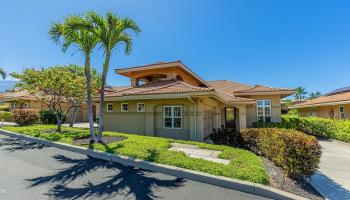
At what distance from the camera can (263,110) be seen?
1859cm

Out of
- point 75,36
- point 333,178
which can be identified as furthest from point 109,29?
point 333,178

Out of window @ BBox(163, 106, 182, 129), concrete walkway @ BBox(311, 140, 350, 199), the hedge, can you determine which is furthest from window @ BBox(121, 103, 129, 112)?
concrete walkway @ BBox(311, 140, 350, 199)

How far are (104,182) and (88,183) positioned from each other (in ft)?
Result: 1.39

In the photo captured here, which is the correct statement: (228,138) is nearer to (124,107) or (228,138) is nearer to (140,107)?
(140,107)

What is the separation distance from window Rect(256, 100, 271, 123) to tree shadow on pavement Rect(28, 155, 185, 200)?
1494 cm

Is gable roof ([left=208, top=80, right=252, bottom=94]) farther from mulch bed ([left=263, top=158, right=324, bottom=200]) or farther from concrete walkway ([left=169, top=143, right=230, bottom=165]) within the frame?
mulch bed ([left=263, top=158, right=324, bottom=200])

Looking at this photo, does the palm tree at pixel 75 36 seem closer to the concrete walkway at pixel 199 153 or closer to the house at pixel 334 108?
the concrete walkway at pixel 199 153

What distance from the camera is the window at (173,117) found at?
1344 cm

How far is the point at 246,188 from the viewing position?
518cm

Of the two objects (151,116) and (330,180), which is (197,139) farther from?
(330,180)

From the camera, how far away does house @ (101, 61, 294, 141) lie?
12680 millimetres

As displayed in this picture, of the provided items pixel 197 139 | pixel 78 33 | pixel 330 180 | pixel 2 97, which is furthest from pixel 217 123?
pixel 2 97

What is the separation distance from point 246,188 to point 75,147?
25.0 ft

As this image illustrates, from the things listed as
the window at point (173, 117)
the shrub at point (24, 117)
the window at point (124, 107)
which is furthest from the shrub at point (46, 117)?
the window at point (173, 117)
